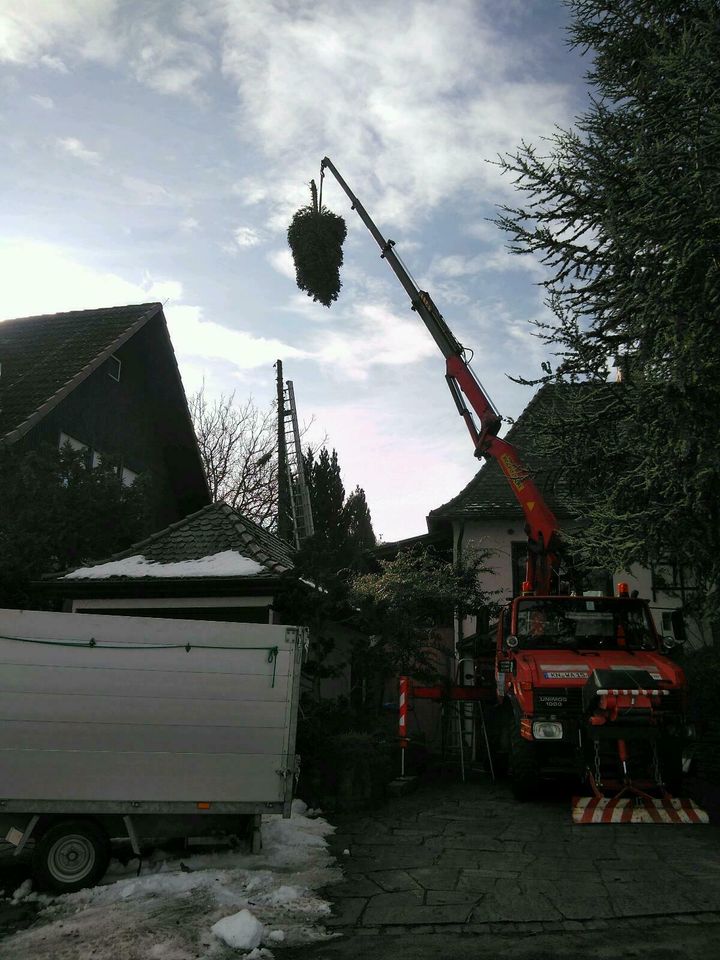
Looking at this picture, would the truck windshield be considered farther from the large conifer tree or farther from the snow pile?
the snow pile

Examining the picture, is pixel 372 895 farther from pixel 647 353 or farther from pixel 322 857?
pixel 647 353

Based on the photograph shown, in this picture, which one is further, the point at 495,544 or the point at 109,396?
the point at 495,544

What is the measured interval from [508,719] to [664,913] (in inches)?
197

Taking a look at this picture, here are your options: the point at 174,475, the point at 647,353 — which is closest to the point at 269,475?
the point at 174,475

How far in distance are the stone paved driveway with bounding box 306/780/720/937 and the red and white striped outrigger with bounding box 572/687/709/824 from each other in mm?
164

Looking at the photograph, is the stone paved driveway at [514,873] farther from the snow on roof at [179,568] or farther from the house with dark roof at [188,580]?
the snow on roof at [179,568]

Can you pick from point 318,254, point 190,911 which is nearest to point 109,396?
point 318,254

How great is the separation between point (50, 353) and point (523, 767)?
14340 mm

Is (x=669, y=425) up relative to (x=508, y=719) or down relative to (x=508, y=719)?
up

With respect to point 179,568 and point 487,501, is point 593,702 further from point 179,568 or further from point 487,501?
point 487,501

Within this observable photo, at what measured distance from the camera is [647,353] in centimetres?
810

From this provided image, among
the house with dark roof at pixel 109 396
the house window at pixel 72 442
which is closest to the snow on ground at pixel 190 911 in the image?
the house with dark roof at pixel 109 396

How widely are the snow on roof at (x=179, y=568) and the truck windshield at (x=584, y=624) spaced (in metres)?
3.71

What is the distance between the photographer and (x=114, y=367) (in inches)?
737
